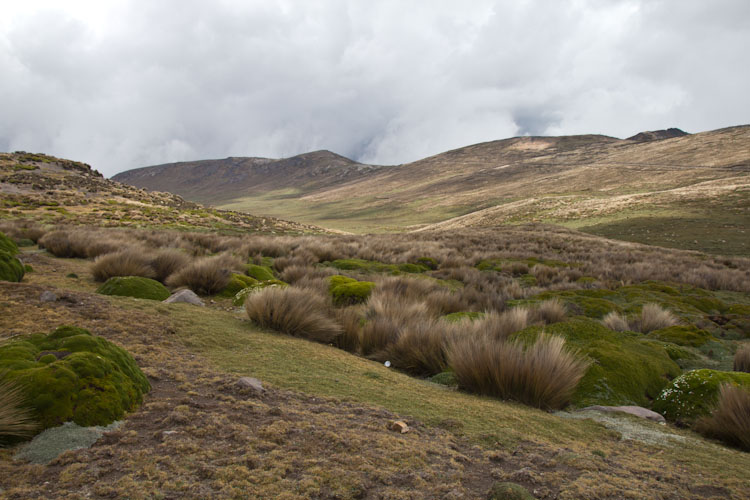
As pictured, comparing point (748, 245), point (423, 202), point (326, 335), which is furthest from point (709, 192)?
point (423, 202)

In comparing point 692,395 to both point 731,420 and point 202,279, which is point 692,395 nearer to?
point 731,420

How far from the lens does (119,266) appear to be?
7.91 meters

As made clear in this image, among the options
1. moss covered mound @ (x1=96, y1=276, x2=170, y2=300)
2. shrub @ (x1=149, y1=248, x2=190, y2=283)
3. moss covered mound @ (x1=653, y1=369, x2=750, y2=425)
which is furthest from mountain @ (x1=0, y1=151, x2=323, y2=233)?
moss covered mound @ (x1=653, y1=369, x2=750, y2=425)

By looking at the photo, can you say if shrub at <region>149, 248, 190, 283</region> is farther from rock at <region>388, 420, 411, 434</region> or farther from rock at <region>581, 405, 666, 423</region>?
rock at <region>581, 405, 666, 423</region>

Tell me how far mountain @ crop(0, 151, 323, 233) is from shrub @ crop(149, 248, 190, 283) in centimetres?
1808

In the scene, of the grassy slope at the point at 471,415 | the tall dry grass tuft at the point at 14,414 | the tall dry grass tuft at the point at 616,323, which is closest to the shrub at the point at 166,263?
the grassy slope at the point at 471,415

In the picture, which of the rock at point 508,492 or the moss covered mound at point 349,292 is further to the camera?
the moss covered mound at point 349,292

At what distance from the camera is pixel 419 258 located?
1673 cm

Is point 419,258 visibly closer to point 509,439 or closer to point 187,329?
point 187,329

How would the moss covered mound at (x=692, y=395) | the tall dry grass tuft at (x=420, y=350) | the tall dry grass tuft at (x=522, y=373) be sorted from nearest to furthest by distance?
the moss covered mound at (x=692, y=395) < the tall dry grass tuft at (x=522, y=373) < the tall dry grass tuft at (x=420, y=350)

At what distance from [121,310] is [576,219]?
5877 centimetres

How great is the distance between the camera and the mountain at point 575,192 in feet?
143

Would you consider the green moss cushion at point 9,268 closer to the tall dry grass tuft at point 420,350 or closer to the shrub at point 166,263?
the shrub at point 166,263

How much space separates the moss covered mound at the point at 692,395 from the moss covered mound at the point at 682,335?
8.71 ft
